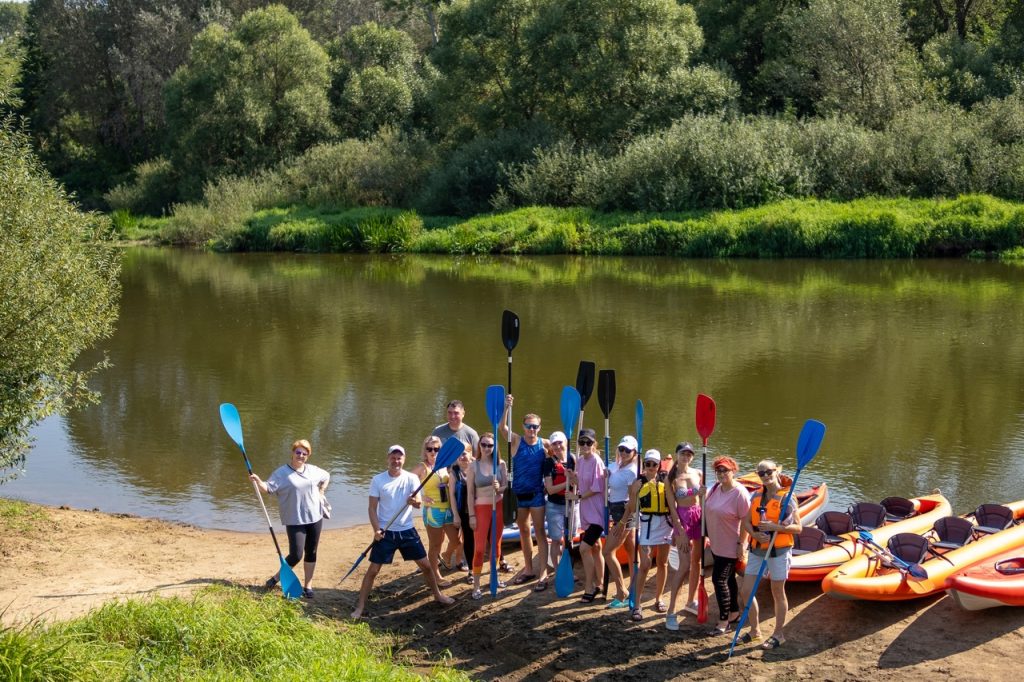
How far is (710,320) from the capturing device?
78.3ft

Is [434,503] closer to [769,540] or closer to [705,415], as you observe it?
[705,415]

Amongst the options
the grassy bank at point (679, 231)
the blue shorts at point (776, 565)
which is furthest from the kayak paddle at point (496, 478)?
the grassy bank at point (679, 231)

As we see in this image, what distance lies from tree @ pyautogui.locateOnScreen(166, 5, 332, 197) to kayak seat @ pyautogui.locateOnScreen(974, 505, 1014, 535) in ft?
145

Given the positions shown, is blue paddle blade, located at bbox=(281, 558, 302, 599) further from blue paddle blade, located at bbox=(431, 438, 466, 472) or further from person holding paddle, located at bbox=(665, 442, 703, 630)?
person holding paddle, located at bbox=(665, 442, 703, 630)

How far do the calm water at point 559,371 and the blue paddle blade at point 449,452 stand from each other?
325 centimetres

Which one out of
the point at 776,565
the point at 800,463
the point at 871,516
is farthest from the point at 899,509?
the point at 776,565

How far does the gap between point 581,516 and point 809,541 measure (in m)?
1.89

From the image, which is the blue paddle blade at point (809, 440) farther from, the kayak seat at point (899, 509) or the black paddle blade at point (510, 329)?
the black paddle blade at point (510, 329)

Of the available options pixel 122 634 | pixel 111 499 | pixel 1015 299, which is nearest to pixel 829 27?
pixel 1015 299

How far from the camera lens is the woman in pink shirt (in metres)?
7.89

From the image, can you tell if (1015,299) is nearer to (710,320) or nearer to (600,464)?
(710,320)

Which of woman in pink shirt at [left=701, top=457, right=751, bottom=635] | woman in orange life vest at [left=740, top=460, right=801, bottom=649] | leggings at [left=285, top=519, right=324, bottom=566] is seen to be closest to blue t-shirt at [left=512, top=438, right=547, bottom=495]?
woman in pink shirt at [left=701, top=457, right=751, bottom=635]

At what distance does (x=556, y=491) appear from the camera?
891 cm

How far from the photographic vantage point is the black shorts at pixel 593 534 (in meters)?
8.68
